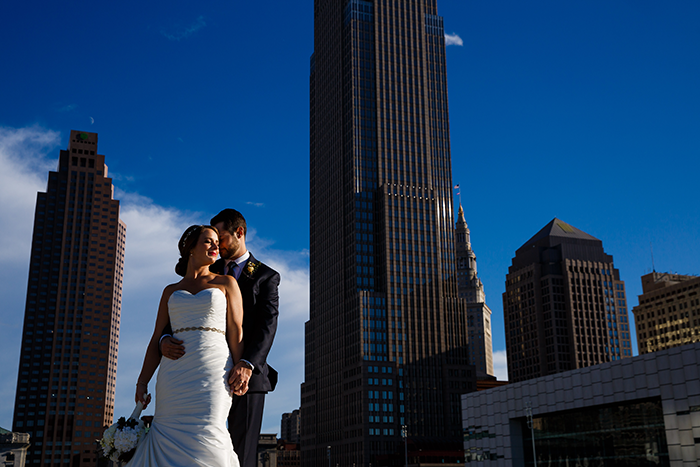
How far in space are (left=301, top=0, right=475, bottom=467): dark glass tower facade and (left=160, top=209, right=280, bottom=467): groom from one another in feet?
431

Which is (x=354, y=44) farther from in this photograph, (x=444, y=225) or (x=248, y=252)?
(x=248, y=252)

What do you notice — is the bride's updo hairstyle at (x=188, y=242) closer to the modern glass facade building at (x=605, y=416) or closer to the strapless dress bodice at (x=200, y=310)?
the strapless dress bodice at (x=200, y=310)

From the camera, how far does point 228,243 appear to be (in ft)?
31.3

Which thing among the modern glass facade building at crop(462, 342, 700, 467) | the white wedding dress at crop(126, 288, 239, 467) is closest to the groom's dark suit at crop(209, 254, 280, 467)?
the white wedding dress at crop(126, 288, 239, 467)

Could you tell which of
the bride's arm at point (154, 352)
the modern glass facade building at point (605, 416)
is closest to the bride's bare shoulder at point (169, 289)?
the bride's arm at point (154, 352)

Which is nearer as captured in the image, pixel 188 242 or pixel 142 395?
pixel 142 395

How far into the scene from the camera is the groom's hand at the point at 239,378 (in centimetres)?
840

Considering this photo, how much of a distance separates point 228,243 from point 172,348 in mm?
1705

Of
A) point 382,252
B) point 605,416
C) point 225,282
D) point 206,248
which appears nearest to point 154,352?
point 225,282

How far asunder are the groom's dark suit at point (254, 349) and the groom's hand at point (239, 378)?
175 millimetres

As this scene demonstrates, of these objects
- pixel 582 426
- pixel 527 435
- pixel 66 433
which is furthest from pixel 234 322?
pixel 66 433

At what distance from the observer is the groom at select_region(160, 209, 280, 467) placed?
338 inches

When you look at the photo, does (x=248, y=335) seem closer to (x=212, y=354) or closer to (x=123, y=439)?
(x=212, y=354)

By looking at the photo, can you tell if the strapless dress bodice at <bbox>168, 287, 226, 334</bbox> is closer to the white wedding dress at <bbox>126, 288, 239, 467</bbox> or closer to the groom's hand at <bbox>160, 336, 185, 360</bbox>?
the white wedding dress at <bbox>126, 288, 239, 467</bbox>
